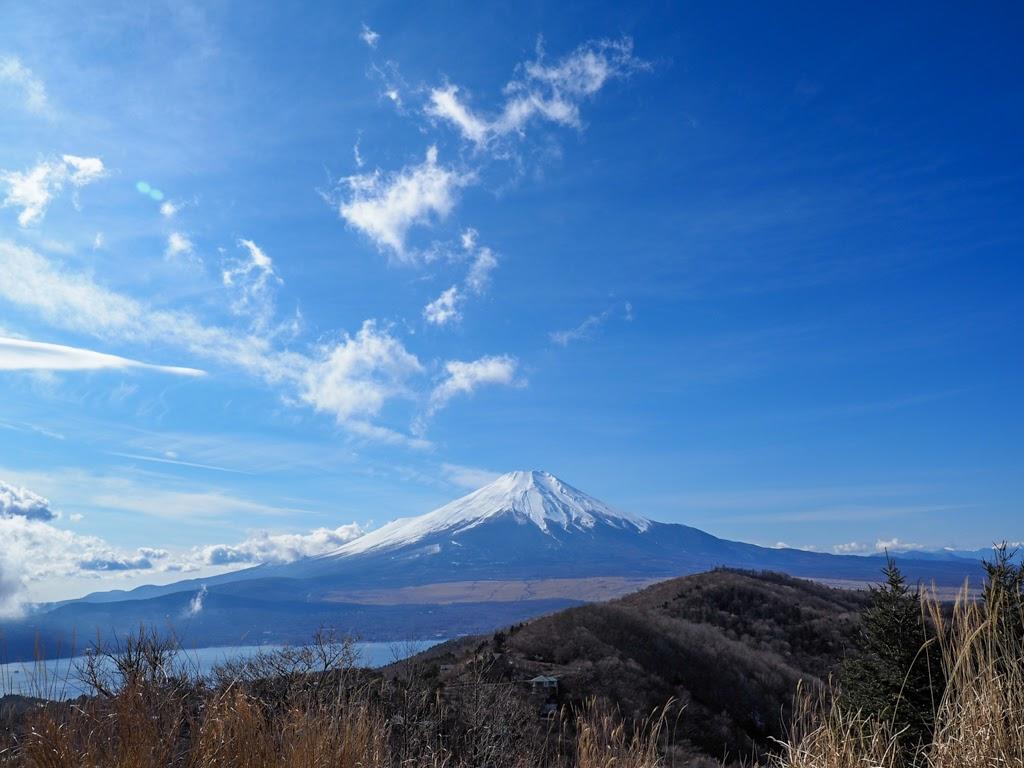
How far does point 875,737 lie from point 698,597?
43778mm

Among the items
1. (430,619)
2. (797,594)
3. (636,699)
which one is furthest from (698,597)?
(430,619)

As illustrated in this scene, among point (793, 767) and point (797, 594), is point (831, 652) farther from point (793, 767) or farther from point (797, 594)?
point (793, 767)

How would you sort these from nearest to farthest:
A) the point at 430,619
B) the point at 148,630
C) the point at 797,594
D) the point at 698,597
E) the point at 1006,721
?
1. the point at 1006,721
2. the point at 148,630
3. the point at 698,597
4. the point at 797,594
5. the point at 430,619

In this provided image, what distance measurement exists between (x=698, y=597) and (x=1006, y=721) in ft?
143

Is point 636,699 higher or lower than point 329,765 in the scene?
lower

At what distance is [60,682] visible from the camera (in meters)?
3.91

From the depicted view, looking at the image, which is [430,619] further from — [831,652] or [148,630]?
[148,630]

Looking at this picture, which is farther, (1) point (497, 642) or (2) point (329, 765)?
(1) point (497, 642)

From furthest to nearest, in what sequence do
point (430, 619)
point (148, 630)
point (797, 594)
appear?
point (430, 619) → point (797, 594) → point (148, 630)

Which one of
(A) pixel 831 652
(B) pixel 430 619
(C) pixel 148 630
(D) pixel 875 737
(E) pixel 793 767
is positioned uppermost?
(C) pixel 148 630

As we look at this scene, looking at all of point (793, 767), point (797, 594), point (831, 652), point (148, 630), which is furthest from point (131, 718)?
point (797, 594)

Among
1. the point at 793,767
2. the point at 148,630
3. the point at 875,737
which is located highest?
the point at 148,630

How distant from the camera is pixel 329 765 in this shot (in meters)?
3.41

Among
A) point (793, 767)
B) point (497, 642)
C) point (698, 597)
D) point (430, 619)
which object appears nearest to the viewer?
point (793, 767)
